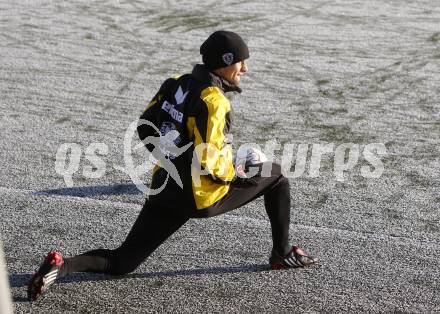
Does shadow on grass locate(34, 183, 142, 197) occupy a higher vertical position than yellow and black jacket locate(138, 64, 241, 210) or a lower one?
lower

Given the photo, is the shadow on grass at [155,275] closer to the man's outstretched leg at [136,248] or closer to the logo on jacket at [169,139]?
the man's outstretched leg at [136,248]

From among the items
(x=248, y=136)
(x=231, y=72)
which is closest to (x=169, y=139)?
(x=231, y=72)

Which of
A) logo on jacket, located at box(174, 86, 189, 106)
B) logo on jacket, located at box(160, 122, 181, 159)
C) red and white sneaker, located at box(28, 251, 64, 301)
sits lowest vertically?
red and white sneaker, located at box(28, 251, 64, 301)

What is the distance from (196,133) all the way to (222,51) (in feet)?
1.69

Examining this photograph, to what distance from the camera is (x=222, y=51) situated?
206 inches

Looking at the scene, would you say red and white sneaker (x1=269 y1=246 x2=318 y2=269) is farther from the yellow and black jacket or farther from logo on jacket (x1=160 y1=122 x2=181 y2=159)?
logo on jacket (x1=160 y1=122 x2=181 y2=159)

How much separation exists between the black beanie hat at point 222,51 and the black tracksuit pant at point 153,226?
0.75 meters

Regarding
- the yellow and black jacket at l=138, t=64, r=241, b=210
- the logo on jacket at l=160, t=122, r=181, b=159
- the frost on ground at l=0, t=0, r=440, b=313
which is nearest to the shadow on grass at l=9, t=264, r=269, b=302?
the frost on ground at l=0, t=0, r=440, b=313

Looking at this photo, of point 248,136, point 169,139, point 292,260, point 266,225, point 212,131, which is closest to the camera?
point 212,131

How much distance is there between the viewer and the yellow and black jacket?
5.08 metres

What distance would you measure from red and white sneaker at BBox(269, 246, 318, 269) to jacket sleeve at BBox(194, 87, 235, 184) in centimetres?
96

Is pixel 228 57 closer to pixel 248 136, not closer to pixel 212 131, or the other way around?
pixel 212 131

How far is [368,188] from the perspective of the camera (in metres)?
7.46

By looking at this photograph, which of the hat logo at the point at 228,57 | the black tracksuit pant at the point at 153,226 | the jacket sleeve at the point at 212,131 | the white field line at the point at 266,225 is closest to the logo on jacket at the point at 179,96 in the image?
the jacket sleeve at the point at 212,131
